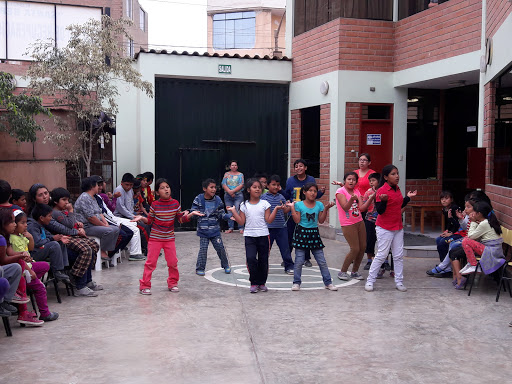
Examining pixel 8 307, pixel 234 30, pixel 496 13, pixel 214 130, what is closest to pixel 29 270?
pixel 8 307

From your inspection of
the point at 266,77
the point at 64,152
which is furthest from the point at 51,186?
the point at 266,77

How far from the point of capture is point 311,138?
45.5 ft

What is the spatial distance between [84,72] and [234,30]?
93.2 feet

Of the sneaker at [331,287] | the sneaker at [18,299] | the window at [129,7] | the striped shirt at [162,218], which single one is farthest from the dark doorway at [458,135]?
the window at [129,7]

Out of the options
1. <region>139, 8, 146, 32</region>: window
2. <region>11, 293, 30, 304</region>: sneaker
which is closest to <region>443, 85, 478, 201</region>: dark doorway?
<region>11, 293, 30, 304</region>: sneaker

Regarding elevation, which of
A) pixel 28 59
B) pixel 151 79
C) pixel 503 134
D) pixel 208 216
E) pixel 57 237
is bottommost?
pixel 57 237

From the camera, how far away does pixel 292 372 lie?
15.4 ft

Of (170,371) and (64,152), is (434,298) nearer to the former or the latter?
(170,371)

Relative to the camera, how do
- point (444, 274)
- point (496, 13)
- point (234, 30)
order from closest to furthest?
point (444, 274) → point (496, 13) → point (234, 30)

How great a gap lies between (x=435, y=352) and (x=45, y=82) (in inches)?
358

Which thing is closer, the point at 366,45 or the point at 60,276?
the point at 60,276

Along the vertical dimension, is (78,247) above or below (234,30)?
below

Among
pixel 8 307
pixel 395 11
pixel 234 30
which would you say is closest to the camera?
pixel 8 307

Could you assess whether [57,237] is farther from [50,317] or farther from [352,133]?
[352,133]
